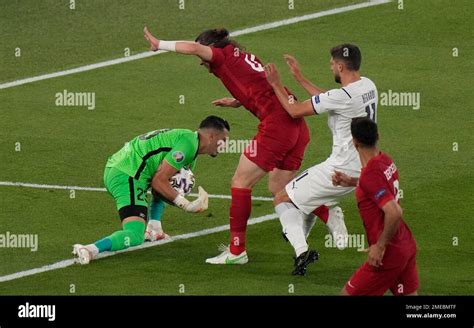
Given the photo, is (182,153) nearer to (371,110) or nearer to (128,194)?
(128,194)

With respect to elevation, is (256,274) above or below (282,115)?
below

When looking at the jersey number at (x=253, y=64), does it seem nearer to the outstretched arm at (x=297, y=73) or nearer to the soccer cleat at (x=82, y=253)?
the outstretched arm at (x=297, y=73)

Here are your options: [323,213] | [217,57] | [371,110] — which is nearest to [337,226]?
[323,213]

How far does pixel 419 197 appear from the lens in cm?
2052

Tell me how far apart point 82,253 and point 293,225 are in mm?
2408

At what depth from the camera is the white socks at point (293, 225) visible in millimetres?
17141

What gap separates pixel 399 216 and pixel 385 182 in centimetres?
35

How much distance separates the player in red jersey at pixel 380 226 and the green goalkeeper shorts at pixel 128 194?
12.0ft

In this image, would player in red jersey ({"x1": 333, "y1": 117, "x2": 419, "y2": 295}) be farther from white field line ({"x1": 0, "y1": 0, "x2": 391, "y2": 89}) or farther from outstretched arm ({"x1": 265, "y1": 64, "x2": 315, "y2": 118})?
white field line ({"x1": 0, "y1": 0, "x2": 391, "y2": 89})

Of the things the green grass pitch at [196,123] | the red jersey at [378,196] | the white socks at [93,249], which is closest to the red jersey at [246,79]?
the green grass pitch at [196,123]

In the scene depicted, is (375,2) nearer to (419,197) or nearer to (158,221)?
(419,197)

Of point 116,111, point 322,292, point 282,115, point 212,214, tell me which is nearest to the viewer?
point 322,292

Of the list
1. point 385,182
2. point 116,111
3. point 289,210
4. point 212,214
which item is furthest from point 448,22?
point 385,182

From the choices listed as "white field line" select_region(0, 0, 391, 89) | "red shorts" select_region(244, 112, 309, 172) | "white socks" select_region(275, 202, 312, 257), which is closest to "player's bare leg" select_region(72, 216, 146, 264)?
"red shorts" select_region(244, 112, 309, 172)
